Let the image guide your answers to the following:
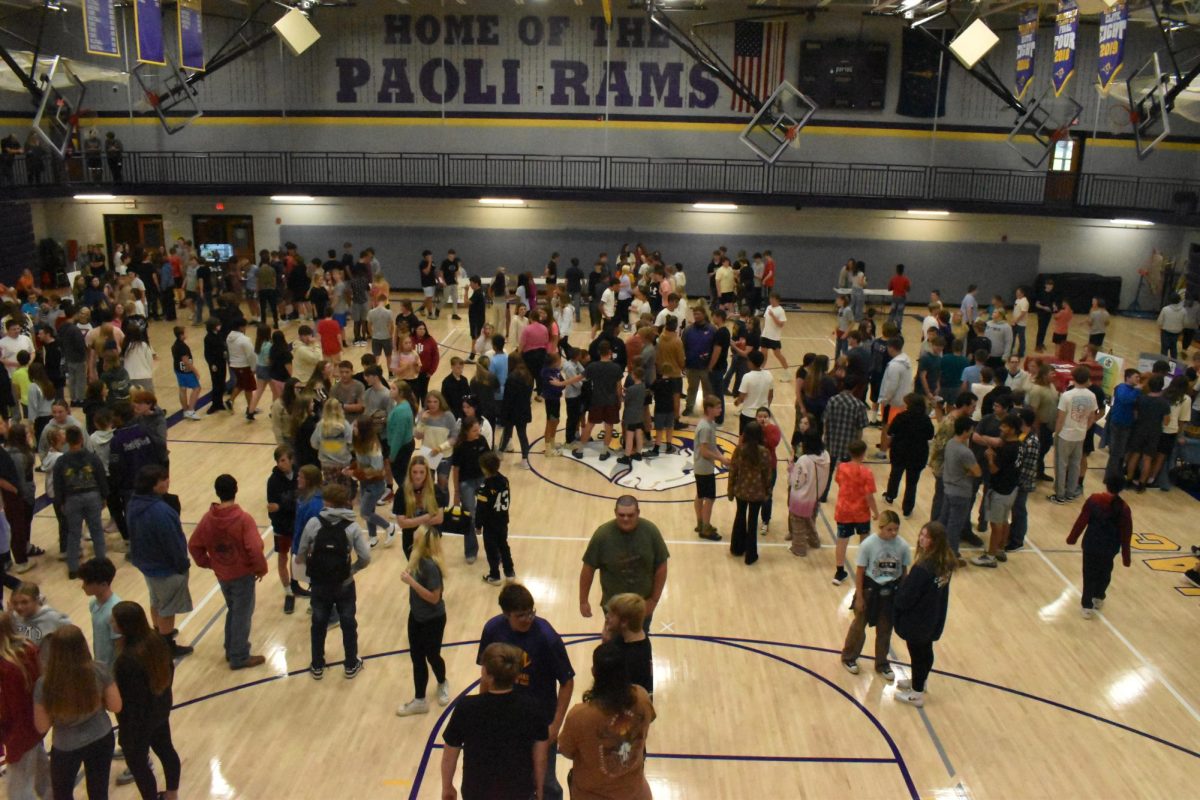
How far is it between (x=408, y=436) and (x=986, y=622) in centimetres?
561

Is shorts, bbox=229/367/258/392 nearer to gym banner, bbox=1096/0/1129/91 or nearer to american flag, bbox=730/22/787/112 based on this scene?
gym banner, bbox=1096/0/1129/91

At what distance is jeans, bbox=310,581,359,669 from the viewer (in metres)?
6.61

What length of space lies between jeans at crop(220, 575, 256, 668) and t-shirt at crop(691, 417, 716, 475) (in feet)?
13.8

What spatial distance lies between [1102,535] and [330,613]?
251 inches

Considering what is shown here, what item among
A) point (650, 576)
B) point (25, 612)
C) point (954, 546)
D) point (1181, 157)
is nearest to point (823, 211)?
point (1181, 157)

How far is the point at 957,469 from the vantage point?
8.53m

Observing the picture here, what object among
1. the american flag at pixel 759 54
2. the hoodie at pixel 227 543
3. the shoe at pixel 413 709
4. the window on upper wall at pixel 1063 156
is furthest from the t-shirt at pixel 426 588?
the window on upper wall at pixel 1063 156

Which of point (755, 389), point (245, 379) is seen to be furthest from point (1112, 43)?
point (245, 379)

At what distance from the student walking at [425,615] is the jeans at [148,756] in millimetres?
1532

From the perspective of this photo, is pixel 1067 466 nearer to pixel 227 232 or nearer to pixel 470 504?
pixel 470 504

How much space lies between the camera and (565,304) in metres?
14.6

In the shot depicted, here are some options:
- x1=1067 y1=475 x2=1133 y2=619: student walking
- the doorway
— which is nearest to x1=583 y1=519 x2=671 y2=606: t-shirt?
x1=1067 y1=475 x2=1133 y2=619: student walking

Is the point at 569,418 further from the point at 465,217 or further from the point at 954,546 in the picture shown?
the point at 465,217

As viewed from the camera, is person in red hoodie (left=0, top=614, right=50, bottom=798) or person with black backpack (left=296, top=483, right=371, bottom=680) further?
person with black backpack (left=296, top=483, right=371, bottom=680)
